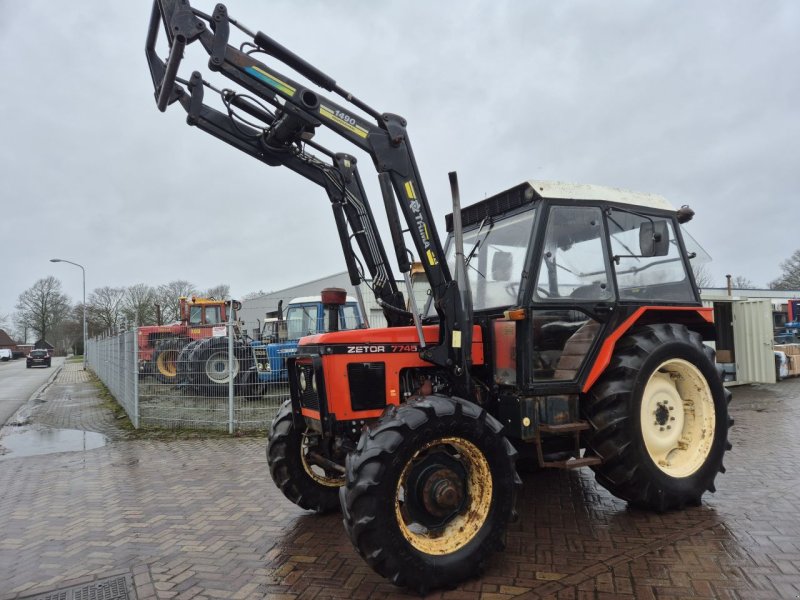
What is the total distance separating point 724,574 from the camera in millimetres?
3207

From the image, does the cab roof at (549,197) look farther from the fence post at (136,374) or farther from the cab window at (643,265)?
the fence post at (136,374)

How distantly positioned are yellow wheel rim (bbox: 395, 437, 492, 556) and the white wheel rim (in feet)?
5.10

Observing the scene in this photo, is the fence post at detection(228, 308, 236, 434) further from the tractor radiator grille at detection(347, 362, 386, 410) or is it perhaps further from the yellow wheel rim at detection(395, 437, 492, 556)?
the yellow wheel rim at detection(395, 437, 492, 556)

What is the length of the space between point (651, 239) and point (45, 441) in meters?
9.20

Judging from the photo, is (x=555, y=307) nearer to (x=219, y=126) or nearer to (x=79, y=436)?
(x=219, y=126)

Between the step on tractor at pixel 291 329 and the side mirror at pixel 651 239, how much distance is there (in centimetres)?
444

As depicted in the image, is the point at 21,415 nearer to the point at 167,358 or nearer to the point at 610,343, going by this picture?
the point at 167,358

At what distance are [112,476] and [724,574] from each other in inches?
236

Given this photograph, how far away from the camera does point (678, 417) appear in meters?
4.45

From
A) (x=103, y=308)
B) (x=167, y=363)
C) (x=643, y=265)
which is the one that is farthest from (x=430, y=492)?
(x=103, y=308)

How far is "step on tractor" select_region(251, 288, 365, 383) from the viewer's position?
8539 mm

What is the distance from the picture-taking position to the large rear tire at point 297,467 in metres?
4.37

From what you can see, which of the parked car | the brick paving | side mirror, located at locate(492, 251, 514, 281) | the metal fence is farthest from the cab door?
the parked car

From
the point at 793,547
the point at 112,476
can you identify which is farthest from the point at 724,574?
the point at 112,476
